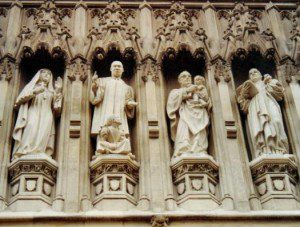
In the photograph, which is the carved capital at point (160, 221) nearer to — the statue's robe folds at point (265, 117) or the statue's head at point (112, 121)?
the statue's head at point (112, 121)

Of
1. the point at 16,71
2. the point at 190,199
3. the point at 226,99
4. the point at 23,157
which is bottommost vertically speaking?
the point at 190,199

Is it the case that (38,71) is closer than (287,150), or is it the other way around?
(287,150)

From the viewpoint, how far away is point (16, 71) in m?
12.4

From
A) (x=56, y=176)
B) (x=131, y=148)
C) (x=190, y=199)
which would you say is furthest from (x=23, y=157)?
(x=190, y=199)

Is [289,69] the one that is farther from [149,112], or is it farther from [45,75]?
[45,75]

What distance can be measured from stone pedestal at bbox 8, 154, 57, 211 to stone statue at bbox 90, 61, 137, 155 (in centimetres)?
96

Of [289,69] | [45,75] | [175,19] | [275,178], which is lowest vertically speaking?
[275,178]

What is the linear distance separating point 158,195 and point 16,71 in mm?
3596

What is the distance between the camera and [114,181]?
35.8ft

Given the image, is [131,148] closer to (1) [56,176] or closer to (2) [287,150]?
(1) [56,176]

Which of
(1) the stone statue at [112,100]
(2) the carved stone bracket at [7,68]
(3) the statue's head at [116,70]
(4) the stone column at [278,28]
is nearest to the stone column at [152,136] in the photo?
(1) the stone statue at [112,100]

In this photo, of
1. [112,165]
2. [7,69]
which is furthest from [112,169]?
[7,69]

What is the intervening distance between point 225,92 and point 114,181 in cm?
273

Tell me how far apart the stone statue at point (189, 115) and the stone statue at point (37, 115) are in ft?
6.50
